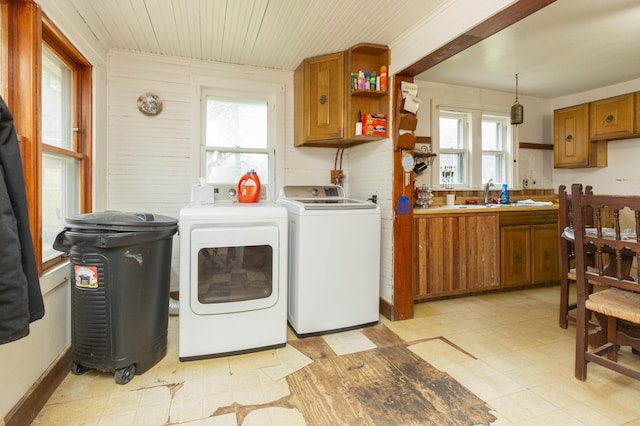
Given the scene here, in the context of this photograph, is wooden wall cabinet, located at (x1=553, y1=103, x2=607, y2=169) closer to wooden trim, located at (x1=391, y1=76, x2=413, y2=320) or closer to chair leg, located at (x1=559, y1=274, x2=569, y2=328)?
chair leg, located at (x1=559, y1=274, x2=569, y2=328)

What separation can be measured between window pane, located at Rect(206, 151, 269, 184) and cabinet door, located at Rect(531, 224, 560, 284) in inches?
116

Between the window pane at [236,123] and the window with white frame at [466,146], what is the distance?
79.9 inches

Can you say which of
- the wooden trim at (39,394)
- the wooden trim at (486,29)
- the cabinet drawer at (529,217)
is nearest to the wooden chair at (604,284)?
the wooden trim at (486,29)

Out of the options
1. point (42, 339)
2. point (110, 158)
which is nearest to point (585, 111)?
point (110, 158)

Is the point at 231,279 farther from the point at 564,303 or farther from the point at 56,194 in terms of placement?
the point at 564,303

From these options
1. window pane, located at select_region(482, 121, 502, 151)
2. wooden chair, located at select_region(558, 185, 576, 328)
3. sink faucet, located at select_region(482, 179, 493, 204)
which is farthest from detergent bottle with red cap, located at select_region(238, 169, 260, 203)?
window pane, located at select_region(482, 121, 502, 151)

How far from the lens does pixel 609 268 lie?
7.36ft

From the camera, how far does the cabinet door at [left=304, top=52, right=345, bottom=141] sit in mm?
2898

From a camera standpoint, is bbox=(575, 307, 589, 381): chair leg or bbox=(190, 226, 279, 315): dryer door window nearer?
bbox=(575, 307, 589, 381): chair leg

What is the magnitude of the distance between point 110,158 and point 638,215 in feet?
12.0

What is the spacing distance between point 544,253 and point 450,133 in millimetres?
1722

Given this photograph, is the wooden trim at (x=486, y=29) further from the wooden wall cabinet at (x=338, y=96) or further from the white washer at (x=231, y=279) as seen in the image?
the white washer at (x=231, y=279)

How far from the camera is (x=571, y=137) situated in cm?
412

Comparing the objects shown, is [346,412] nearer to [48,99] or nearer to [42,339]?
[42,339]
